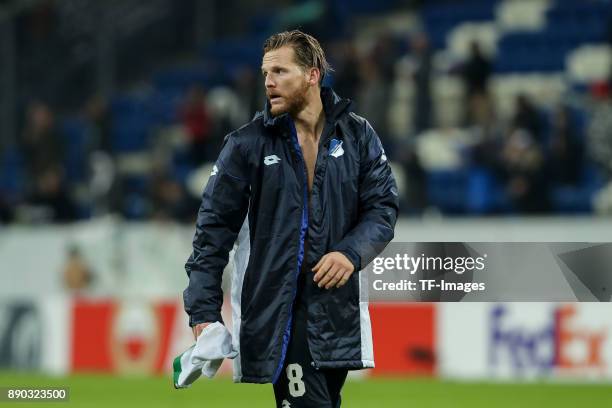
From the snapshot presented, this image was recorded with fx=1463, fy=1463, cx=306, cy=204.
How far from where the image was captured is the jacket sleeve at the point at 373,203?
577 cm

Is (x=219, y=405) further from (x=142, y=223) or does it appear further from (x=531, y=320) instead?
(x=142, y=223)

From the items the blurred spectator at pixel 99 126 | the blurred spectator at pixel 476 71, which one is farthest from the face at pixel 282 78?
the blurred spectator at pixel 99 126

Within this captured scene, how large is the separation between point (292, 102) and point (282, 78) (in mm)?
106

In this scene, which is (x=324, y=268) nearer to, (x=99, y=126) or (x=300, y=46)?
(x=300, y=46)

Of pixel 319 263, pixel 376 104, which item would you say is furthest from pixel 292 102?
pixel 376 104

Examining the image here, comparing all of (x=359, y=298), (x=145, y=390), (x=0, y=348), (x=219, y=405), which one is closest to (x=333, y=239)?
(x=359, y=298)

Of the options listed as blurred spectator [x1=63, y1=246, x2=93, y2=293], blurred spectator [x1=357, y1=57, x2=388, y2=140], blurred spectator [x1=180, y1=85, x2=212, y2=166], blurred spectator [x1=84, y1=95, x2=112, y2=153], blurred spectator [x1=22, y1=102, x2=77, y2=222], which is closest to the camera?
blurred spectator [x1=357, y1=57, x2=388, y2=140]

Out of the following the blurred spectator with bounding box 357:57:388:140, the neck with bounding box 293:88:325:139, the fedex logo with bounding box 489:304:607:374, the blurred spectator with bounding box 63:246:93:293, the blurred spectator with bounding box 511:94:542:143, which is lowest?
the fedex logo with bounding box 489:304:607:374

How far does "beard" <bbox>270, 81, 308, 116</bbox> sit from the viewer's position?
5824 mm

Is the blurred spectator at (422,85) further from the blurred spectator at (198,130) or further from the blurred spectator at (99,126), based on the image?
the blurred spectator at (99,126)

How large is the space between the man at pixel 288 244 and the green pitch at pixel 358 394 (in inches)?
238

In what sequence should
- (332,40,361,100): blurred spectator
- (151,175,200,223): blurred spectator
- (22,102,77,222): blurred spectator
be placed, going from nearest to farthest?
(151,175,200,223): blurred spectator, (332,40,361,100): blurred spectator, (22,102,77,222): blurred spectator

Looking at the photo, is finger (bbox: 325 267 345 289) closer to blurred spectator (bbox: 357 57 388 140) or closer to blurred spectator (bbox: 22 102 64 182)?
blurred spectator (bbox: 357 57 388 140)

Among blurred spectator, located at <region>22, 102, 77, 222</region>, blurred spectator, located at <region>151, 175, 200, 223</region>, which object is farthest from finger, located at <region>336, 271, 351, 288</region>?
blurred spectator, located at <region>22, 102, 77, 222</region>
